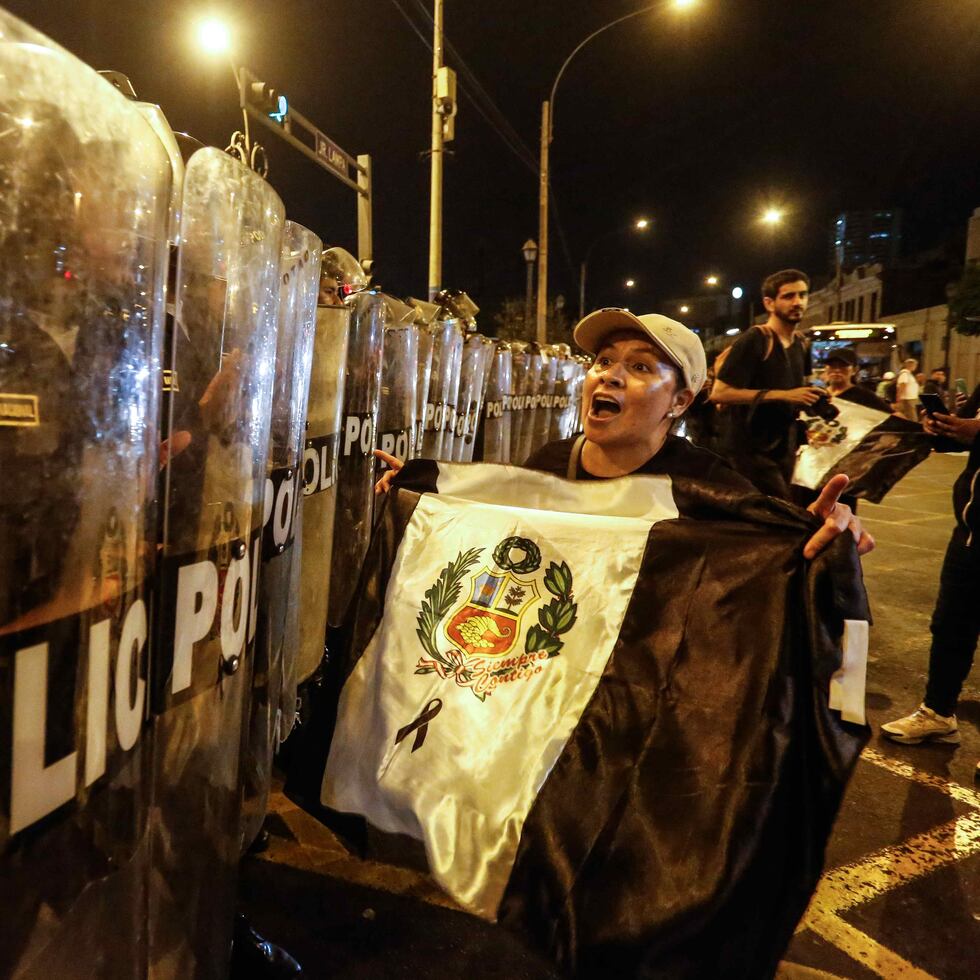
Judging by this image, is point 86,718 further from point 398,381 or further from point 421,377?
point 421,377

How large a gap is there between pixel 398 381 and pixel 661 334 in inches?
52.4

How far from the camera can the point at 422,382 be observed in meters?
3.88

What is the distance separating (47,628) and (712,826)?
1.24 metres

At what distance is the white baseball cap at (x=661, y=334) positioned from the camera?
2.51 metres

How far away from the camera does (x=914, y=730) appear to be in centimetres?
361

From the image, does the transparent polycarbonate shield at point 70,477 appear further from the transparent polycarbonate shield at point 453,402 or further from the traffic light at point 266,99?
the traffic light at point 266,99

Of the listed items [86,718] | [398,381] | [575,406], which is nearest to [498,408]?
[398,381]

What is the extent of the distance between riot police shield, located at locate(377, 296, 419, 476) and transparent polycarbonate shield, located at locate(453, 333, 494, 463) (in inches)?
39.2

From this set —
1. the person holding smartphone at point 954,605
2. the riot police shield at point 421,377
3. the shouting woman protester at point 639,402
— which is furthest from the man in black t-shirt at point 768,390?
the shouting woman protester at point 639,402

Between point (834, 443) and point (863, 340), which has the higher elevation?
point (863, 340)

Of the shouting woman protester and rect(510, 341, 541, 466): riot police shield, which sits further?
rect(510, 341, 541, 466): riot police shield

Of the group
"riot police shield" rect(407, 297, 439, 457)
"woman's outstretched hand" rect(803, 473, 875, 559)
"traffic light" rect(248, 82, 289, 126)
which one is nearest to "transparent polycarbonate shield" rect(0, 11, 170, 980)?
"woman's outstretched hand" rect(803, 473, 875, 559)

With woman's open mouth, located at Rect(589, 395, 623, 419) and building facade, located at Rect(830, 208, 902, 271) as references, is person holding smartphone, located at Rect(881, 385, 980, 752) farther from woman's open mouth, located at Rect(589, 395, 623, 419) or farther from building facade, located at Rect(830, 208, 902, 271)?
building facade, located at Rect(830, 208, 902, 271)

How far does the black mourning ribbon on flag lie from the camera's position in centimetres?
179
